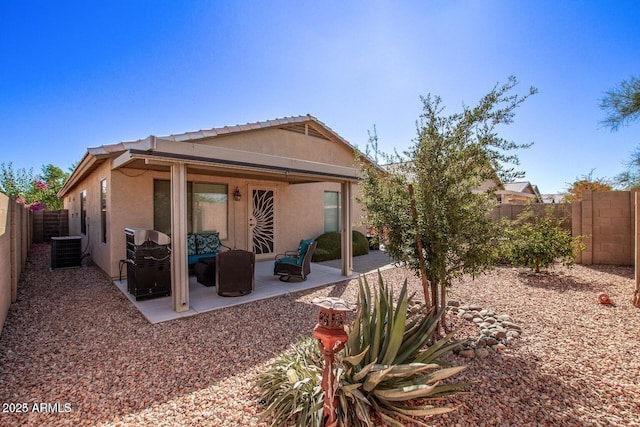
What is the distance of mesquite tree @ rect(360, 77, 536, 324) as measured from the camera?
11.7 feet

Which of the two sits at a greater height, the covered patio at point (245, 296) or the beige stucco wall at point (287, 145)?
the beige stucco wall at point (287, 145)

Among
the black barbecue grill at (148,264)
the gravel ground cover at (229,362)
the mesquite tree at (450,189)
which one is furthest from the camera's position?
the black barbecue grill at (148,264)

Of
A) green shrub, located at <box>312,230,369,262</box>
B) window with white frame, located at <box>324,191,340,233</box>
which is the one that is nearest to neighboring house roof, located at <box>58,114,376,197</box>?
window with white frame, located at <box>324,191,340,233</box>

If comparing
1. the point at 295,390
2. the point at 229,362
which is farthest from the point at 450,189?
the point at 229,362

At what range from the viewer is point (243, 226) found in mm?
9719

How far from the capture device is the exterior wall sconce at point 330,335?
7.04 ft

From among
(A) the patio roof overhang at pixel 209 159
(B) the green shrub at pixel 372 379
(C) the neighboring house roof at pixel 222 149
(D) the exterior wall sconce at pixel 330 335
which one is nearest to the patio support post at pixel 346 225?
(C) the neighboring house roof at pixel 222 149

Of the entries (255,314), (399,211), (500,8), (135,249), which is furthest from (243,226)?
(500,8)

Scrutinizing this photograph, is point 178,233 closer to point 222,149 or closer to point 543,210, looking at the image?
point 222,149

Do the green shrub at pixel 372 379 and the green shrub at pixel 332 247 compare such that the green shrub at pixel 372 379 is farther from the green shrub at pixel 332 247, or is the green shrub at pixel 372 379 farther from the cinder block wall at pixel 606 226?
the cinder block wall at pixel 606 226

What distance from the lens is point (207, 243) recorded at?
8445 millimetres

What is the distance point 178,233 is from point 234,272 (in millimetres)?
1470

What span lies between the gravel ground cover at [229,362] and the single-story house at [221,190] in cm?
143

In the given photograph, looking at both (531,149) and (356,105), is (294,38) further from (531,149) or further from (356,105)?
(531,149)
